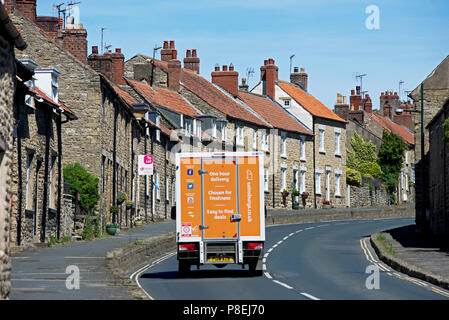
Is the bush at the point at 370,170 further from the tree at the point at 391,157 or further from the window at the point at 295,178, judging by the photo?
the window at the point at 295,178

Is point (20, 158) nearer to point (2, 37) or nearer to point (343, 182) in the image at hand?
point (2, 37)

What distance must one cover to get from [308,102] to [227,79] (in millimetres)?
8422

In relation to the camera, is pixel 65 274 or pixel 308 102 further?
pixel 308 102

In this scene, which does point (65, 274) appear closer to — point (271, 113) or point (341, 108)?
point (271, 113)

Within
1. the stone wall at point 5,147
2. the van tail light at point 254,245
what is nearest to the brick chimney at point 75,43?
the van tail light at point 254,245

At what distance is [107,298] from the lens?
625 inches

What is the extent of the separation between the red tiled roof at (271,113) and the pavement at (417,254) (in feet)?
79.5

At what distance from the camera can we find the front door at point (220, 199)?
22.9 metres

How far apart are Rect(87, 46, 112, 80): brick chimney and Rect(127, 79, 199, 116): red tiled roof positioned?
7.58m

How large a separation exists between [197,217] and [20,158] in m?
7.05

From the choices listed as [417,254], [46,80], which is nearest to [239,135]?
[46,80]

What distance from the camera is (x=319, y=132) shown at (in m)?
71.2
